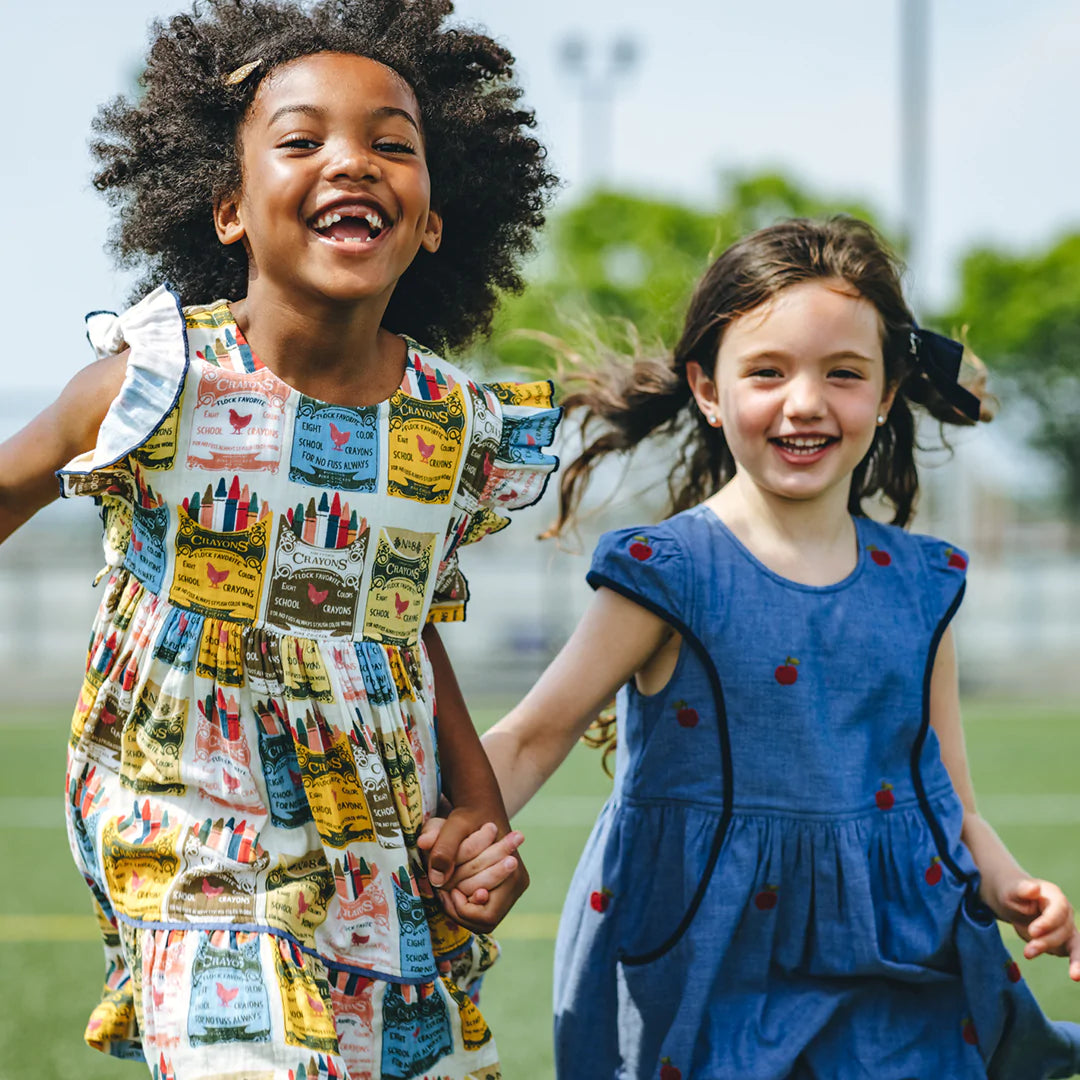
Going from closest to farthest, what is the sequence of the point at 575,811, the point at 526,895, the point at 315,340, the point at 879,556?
the point at 315,340, the point at 879,556, the point at 526,895, the point at 575,811

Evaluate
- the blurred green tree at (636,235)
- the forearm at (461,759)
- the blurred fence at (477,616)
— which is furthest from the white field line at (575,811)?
the blurred green tree at (636,235)

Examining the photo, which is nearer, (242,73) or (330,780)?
(330,780)

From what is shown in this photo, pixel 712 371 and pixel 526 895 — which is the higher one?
pixel 712 371

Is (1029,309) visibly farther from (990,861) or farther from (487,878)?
(487,878)

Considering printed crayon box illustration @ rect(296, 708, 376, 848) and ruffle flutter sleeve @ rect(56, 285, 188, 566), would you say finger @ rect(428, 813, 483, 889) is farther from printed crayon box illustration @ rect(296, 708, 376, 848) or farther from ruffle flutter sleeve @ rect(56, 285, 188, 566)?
ruffle flutter sleeve @ rect(56, 285, 188, 566)

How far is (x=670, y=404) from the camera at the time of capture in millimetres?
2939

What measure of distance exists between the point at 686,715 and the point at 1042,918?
2.10 feet

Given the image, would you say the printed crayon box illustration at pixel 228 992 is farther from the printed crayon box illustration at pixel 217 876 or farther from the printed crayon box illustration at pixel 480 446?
the printed crayon box illustration at pixel 480 446

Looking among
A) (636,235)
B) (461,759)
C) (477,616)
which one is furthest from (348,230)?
(636,235)

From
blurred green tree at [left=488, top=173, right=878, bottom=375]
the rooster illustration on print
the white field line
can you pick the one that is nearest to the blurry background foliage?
blurred green tree at [left=488, top=173, right=878, bottom=375]

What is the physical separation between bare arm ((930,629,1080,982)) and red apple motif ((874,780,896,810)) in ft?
0.72

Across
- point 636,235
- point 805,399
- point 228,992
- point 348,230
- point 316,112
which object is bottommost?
point 228,992

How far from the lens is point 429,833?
2086 mm

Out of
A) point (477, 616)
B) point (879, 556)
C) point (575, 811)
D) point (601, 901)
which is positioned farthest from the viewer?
point (477, 616)
